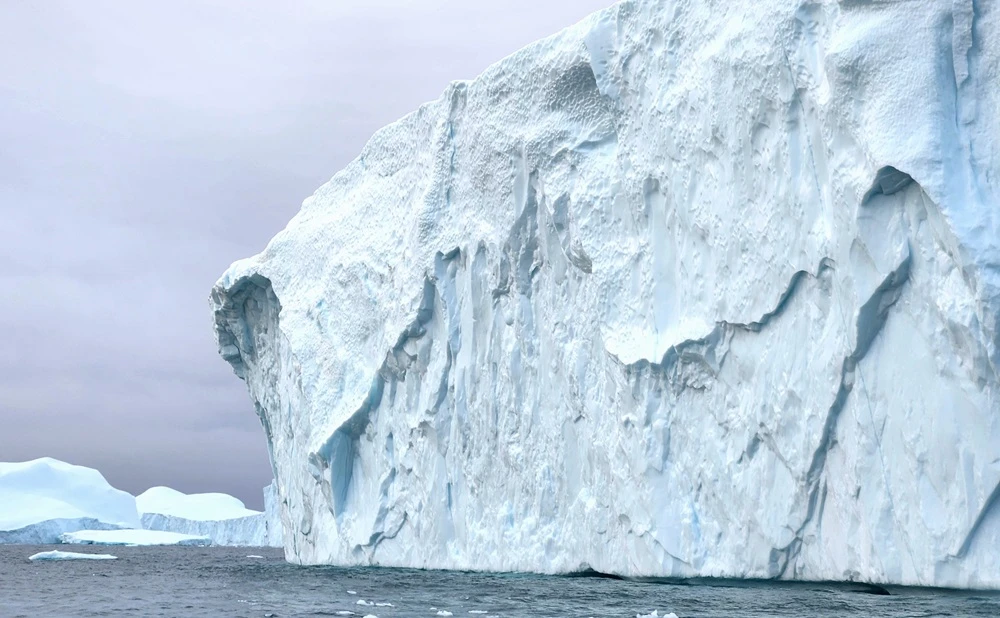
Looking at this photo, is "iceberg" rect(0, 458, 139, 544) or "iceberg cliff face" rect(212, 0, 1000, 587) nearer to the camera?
"iceberg cliff face" rect(212, 0, 1000, 587)

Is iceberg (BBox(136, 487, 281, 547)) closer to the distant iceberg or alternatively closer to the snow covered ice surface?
the distant iceberg

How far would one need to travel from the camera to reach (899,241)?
401 inches

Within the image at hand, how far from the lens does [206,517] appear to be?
180ft

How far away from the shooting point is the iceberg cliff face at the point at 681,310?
32.7 feet

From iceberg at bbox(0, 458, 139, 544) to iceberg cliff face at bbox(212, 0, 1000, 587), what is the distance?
2961cm

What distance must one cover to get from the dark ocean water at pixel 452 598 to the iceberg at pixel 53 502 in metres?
30.0

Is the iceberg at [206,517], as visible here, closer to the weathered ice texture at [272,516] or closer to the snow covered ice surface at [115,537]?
the weathered ice texture at [272,516]

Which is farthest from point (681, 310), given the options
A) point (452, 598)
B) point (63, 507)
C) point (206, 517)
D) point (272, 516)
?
point (206, 517)

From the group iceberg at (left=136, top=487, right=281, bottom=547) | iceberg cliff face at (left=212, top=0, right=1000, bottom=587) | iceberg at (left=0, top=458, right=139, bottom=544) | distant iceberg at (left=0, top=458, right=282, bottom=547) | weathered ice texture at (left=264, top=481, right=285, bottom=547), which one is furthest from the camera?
iceberg at (left=136, top=487, right=281, bottom=547)

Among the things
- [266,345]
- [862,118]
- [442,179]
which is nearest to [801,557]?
[862,118]

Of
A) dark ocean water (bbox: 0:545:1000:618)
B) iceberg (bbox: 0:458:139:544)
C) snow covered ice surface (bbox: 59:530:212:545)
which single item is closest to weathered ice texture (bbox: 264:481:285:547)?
snow covered ice surface (bbox: 59:530:212:545)

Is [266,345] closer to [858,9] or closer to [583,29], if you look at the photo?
[583,29]

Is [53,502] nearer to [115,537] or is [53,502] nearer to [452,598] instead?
[115,537]

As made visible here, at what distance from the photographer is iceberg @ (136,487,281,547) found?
5344 centimetres
